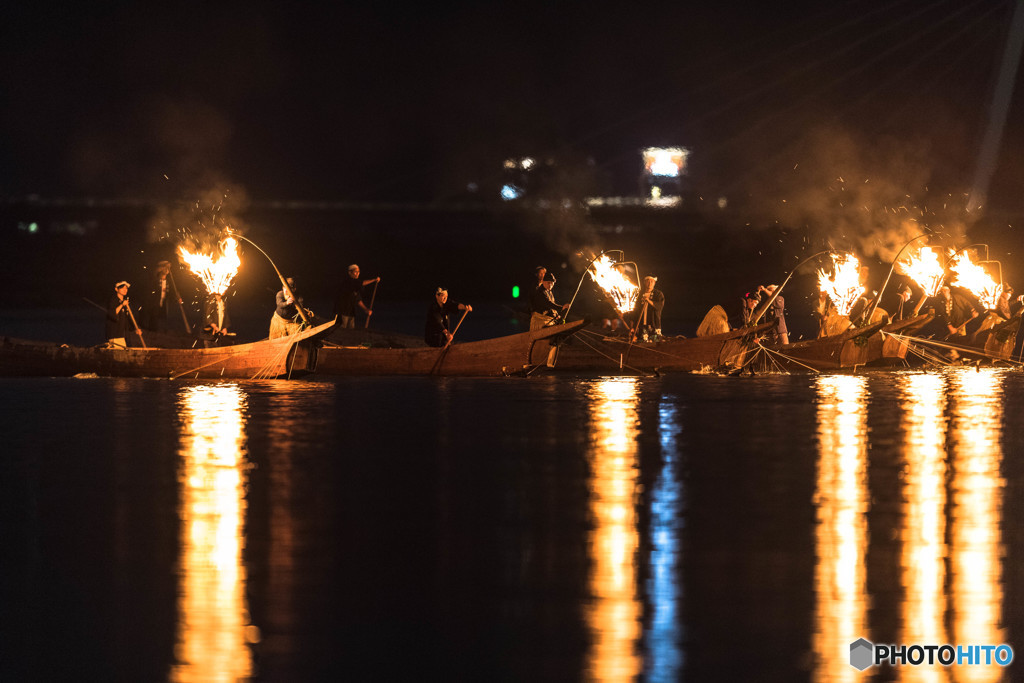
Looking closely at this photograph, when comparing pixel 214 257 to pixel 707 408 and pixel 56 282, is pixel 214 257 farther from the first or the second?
pixel 56 282

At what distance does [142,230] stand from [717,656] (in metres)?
104

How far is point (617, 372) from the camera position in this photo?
79.4ft

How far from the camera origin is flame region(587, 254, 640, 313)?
2453 centimetres

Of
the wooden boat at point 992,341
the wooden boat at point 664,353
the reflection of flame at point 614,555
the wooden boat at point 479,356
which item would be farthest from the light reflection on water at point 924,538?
the wooden boat at point 992,341

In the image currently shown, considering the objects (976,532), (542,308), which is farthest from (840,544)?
(542,308)

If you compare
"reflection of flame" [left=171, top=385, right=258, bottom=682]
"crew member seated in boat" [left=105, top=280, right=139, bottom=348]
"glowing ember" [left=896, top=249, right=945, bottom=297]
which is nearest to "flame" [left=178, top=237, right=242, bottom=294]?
"crew member seated in boat" [left=105, top=280, right=139, bottom=348]

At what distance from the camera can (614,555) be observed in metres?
8.15

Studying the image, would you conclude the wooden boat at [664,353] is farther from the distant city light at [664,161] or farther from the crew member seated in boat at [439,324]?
the distant city light at [664,161]

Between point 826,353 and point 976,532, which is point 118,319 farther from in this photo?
point 976,532

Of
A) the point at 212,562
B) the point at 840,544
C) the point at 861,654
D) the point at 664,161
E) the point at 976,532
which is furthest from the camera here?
the point at 664,161

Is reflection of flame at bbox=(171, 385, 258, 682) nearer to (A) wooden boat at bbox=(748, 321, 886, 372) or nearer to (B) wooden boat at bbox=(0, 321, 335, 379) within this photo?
(B) wooden boat at bbox=(0, 321, 335, 379)

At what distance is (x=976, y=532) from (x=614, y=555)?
7.56 feet

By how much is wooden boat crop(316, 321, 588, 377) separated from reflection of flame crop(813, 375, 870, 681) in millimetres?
7212

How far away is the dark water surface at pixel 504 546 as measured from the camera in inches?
246
